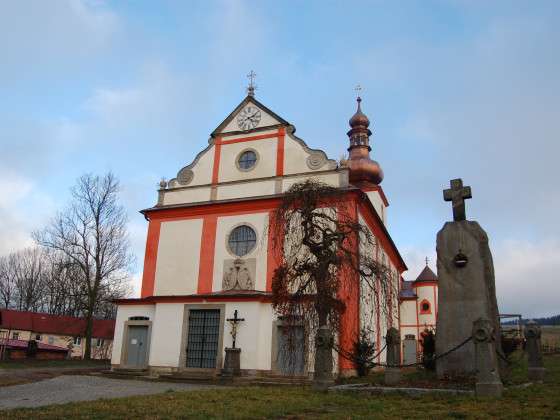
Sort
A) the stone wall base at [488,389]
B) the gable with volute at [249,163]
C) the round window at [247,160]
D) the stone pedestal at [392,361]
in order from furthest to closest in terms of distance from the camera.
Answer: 1. the round window at [247,160]
2. the gable with volute at [249,163]
3. the stone pedestal at [392,361]
4. the stone wall base at [488,389]

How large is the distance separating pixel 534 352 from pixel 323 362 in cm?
537

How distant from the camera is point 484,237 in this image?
1230 cm

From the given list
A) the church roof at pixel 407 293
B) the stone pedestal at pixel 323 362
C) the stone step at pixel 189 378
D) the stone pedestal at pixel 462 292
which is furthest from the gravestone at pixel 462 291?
the church roof at pixel 407 293

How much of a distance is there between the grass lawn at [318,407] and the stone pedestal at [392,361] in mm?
2071

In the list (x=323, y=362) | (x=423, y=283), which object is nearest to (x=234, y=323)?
(x=323, y=362)

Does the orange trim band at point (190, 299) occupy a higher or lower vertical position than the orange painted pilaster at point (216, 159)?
lower

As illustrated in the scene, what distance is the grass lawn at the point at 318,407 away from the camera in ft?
25.9

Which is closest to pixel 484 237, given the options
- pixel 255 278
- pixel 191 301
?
pixel 255 278

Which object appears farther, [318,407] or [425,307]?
[425,307]

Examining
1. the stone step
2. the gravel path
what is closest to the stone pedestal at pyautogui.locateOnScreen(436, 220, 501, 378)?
the gravel path

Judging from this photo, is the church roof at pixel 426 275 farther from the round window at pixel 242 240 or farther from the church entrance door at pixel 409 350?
the round window at pixel 242 240

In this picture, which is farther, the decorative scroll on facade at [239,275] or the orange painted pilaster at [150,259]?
the orange painted pilaster at [150,259]

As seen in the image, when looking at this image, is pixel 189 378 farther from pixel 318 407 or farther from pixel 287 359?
pixel 318 407

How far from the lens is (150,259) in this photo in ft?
84.4
